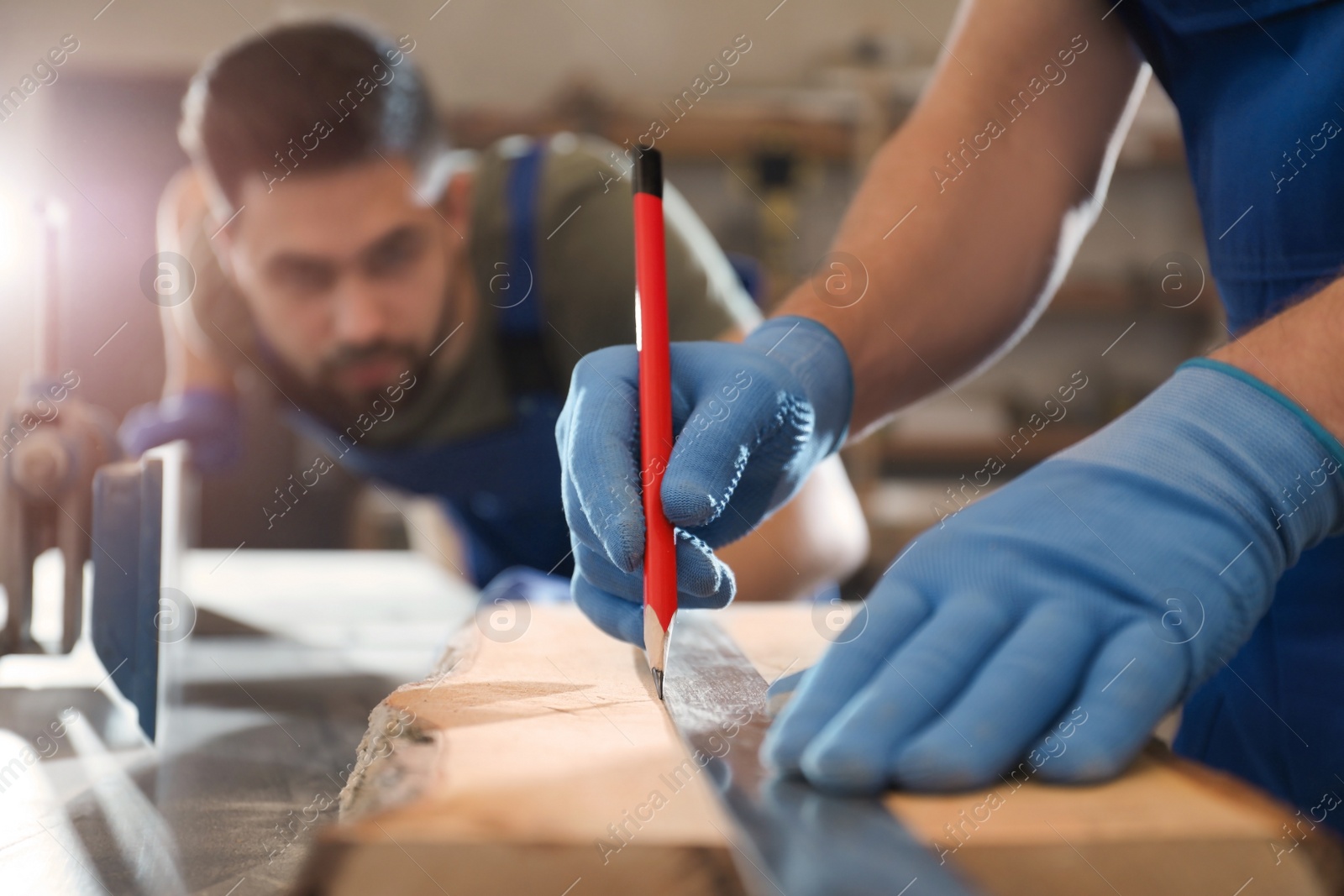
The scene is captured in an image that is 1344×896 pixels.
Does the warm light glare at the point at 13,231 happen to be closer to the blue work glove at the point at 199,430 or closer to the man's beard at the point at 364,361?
the blue work glove at the point at 199,430

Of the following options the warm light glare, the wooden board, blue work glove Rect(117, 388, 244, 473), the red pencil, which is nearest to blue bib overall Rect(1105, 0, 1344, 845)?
the wooden board

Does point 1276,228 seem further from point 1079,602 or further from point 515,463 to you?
point 515,463

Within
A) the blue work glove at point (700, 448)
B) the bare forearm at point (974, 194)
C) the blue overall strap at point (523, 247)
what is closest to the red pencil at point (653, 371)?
the blue work glove at point (700, 448)

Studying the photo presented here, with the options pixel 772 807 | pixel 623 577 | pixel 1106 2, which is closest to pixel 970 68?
pixel 1106 2

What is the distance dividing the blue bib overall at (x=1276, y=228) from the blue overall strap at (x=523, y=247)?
80 centimetres

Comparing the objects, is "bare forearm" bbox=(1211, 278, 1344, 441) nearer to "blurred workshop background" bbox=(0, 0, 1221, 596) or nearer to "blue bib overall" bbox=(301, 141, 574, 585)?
"blue bib overall" bbox=(301, 141, 574, 585)

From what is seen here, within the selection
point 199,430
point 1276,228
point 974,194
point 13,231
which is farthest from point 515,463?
point 13,231

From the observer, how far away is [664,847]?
0.92ft

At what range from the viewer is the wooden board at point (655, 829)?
28cm

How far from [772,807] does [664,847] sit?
0.05 m

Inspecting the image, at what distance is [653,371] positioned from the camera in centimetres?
48

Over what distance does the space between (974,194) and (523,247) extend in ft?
2.37

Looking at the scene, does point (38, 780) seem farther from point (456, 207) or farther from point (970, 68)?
point (456, 207)

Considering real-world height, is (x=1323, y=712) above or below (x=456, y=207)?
below
